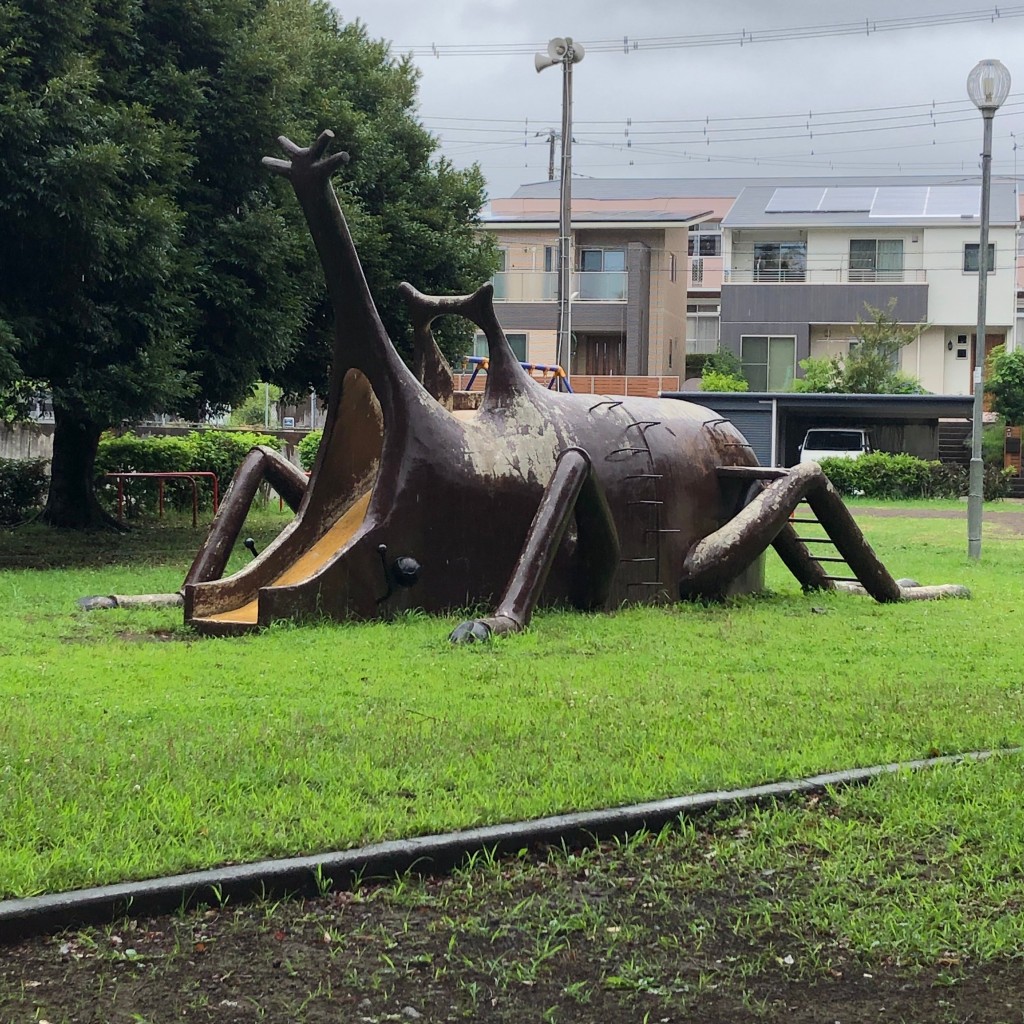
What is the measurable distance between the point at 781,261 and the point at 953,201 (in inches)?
228

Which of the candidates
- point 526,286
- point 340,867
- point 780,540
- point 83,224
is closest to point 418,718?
point 340,867

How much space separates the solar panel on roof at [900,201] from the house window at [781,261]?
8.13ft

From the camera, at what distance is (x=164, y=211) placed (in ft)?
46.9

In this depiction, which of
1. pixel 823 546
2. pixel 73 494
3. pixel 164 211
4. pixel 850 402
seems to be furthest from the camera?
pixel 850 402

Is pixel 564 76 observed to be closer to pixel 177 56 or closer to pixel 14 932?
pixel 177 56

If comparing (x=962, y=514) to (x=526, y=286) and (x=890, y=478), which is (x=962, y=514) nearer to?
(x=890, y=478)

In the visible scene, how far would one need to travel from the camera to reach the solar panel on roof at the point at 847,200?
4394cm

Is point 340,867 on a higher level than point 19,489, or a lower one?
lower

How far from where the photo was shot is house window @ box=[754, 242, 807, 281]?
4334 cm

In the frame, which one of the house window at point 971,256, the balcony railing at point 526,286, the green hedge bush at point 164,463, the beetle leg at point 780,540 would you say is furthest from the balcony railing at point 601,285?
the beetle leg at point 780,540

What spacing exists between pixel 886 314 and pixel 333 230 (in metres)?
34.1

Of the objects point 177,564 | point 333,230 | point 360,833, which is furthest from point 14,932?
point 177,564

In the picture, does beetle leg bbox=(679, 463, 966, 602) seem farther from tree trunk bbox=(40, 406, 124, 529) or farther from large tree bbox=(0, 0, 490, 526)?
tree trunk bbox=(40, 406, 124, 529)

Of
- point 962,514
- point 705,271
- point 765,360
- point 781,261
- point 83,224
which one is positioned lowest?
point 962,514
